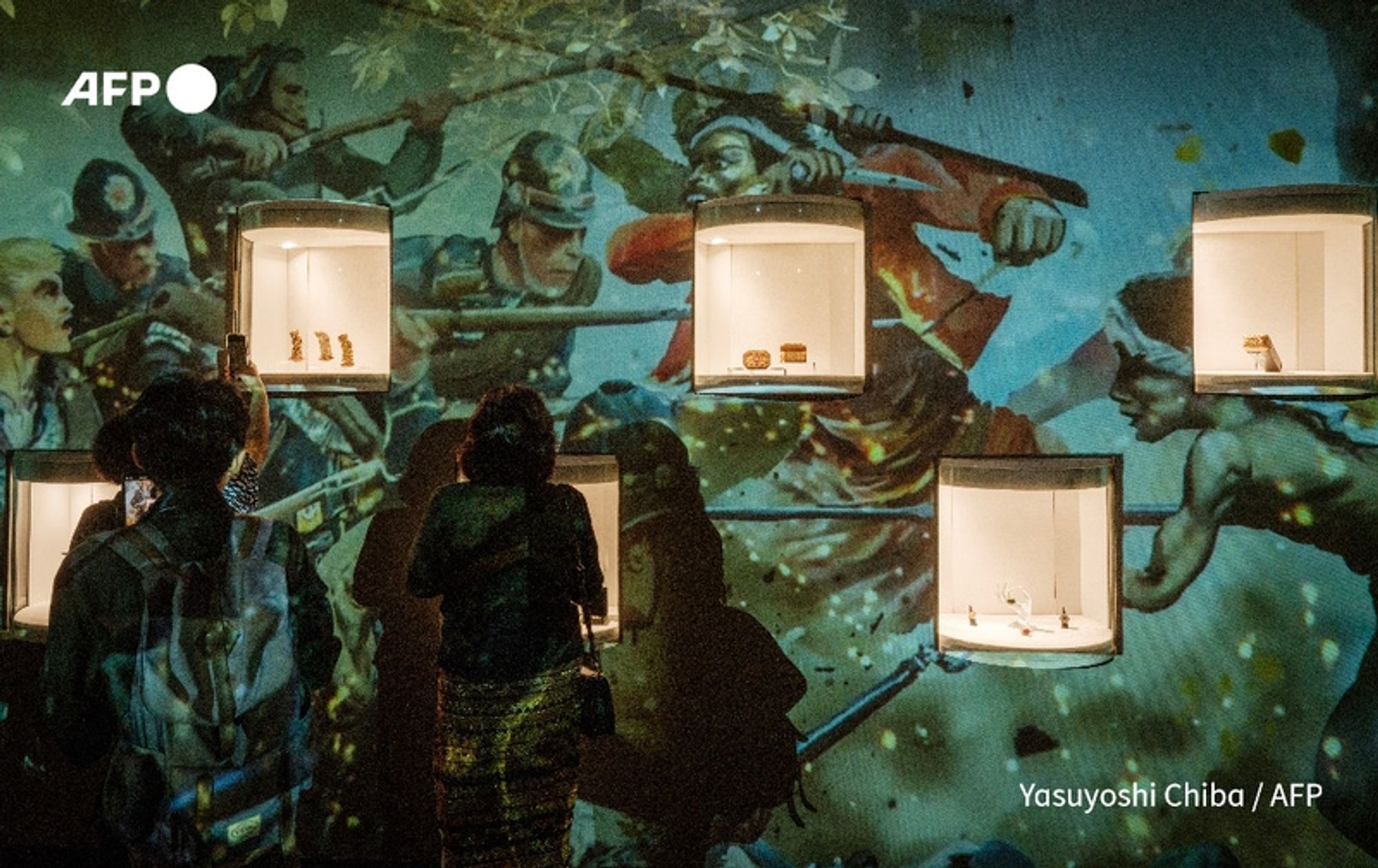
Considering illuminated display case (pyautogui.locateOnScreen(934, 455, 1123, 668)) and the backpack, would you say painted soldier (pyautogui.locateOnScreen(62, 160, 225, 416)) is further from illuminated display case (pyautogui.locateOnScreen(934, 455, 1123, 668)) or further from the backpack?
illuminated display case (pyautogui.locateOnScreen(934, 455, 1123, 668))

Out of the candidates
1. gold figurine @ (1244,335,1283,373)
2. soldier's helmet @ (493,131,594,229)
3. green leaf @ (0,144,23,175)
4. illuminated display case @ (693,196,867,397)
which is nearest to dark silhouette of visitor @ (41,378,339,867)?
soldier's helmet @ (493,131,594,229)

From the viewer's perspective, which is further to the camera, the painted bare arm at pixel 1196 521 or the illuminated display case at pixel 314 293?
the illuminated display case at pixel 314 293

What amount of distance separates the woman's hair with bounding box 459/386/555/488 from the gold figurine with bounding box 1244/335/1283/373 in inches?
105

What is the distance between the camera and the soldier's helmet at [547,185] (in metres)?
3.67

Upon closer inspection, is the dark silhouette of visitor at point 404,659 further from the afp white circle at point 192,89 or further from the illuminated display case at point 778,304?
the afp white circle at point 192,89

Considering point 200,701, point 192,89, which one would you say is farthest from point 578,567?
point 192,89

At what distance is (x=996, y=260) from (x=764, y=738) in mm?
1967

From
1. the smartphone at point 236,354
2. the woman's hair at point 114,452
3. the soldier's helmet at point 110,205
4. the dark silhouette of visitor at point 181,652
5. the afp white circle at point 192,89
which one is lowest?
the dark silhouette of visitor at point 181,652

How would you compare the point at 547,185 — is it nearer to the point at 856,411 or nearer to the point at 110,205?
the point at 856,411

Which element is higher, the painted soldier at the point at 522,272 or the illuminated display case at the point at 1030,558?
the painted soldier at the point at 522,272

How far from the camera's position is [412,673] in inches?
148

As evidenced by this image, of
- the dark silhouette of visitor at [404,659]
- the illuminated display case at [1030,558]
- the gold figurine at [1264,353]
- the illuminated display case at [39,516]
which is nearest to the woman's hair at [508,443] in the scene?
the dark silhouette of visitor at [404,659]

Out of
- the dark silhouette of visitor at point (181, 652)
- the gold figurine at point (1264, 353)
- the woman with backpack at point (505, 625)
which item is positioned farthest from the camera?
the gold figurine at point (1264, 353)

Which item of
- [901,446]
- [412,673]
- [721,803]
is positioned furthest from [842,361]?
[412,673]
